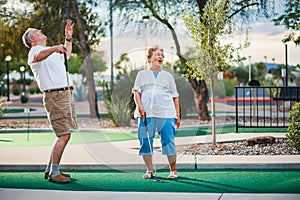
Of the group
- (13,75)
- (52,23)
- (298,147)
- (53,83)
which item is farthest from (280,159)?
(13,75)

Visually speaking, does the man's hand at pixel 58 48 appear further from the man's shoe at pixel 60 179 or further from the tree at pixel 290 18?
the tree at pixel 290 18

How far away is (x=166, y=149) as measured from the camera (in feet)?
17.9

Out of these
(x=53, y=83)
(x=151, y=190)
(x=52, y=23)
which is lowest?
(x=151, y=190)

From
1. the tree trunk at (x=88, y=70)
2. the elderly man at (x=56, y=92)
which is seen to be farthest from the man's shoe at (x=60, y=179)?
the tree trunk at (x=88, y=70)

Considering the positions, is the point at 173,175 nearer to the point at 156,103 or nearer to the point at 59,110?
the point at 156,103

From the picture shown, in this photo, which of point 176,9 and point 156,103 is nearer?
point 156,103

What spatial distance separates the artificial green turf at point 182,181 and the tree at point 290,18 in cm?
617

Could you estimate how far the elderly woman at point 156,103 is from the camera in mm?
5363

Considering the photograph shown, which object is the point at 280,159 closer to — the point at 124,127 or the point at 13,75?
the point at 124,127

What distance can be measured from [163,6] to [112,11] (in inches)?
43.2

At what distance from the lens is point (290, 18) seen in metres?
11.6

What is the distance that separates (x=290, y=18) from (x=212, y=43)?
5.07m

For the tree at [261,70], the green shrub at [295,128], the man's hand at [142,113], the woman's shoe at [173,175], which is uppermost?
the tree at [261,70]

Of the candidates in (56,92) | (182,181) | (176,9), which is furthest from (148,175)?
(176,9)
